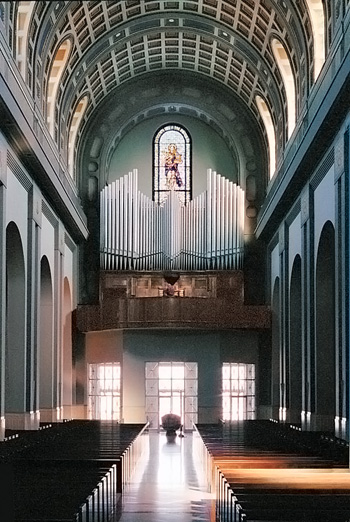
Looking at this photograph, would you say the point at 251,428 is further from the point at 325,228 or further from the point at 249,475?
the point at 249,475

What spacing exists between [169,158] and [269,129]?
3.93 m

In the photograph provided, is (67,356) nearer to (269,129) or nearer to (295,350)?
(295,350)

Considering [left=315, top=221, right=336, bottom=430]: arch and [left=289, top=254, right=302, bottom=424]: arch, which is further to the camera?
[left=289, top=254, right=302, bottom=424]: arch

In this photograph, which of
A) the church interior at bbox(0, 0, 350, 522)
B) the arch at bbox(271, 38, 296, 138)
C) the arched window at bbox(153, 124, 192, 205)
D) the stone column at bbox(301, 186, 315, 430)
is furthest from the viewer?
the arched window at bbox(153, 124, 192, 205)

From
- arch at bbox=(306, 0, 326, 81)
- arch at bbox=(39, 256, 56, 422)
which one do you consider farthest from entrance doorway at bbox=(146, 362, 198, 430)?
arch at bbox=(306, 0, 326, 81)

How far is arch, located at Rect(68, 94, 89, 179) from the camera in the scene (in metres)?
29.9

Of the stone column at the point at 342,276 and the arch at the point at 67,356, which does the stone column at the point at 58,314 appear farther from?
the stone column at the point at 342,276

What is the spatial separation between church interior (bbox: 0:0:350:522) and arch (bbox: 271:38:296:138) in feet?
0.22

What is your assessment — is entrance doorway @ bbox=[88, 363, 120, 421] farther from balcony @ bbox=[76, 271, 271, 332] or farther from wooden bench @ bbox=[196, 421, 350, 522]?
wooden bench @ bbox=[196, 421, 350, 522]

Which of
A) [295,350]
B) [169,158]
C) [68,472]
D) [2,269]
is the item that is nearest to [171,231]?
[169,158]

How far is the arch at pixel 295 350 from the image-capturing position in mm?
25156

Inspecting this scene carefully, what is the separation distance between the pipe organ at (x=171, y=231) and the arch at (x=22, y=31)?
1086 cm

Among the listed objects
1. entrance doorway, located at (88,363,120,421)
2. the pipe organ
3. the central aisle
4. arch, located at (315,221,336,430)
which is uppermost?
the pipe organ

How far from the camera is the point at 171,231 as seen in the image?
31094 millimetres
